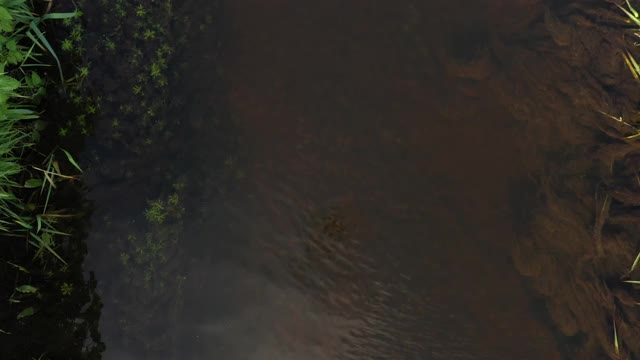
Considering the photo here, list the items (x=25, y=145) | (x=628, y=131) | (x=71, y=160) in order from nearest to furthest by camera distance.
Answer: (x=25, y=145), (x=71, y=160), (x=628, y=131)

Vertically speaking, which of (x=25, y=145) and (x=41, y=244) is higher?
(x=25, y=145)

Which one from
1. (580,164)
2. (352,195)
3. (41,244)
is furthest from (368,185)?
(41,244)

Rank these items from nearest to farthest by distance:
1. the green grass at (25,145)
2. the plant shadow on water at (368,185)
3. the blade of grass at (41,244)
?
1. the green grass at (25,145)
2. the blade of grass at (41,244)
3. the plant shadow on water at (368,185)

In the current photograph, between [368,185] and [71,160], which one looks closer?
[71,160]

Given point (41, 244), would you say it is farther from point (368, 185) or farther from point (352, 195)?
point (368, 185)

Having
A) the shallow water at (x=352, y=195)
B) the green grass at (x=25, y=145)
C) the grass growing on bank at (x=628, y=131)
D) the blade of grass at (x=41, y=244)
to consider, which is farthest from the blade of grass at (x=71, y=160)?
the grass growing on bank at (x=628, y=131)

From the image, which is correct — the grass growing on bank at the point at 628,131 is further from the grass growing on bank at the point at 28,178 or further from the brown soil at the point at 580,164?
the grass growing on bank at the point at 28,178

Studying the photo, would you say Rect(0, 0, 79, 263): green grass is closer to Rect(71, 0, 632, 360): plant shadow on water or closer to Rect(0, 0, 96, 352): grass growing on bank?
Rect(0, 0, 96, 352): grass growing on bank

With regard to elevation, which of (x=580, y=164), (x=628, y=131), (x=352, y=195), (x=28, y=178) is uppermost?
(x=628, y=131)

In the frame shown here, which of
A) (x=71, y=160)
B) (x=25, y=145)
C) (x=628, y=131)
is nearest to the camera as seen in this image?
(x=25, y=145)
